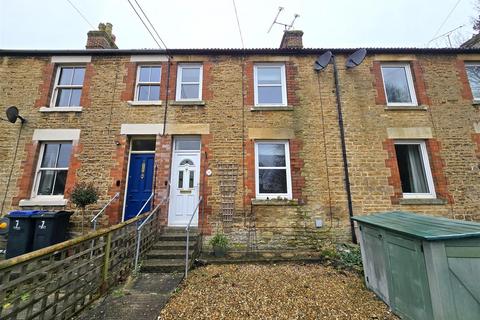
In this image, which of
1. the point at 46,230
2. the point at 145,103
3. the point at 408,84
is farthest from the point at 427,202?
the point at 46,230

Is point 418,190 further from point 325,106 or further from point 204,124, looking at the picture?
point 204,124

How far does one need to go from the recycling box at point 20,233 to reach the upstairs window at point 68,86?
12.9 feet

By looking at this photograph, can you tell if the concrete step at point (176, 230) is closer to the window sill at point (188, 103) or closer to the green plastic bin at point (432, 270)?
the window sill at point (188, 103)

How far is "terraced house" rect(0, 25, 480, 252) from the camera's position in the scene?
22.2ft

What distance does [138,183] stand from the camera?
7.18 metres

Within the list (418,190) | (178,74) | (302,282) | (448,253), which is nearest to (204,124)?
(178,74)

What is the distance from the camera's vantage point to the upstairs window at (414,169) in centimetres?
698

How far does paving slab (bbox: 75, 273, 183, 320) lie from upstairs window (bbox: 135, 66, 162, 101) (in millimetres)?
5733

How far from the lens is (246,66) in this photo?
7941mm

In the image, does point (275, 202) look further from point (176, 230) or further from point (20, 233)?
point (20, 233)

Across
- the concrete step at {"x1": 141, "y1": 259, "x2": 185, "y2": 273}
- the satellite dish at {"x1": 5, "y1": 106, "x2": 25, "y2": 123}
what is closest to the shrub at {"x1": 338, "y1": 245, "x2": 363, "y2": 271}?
the concrete step at {"x1": 141, "y1": 259, "x2": 185, "y2": 273}

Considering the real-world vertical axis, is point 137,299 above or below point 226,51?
below

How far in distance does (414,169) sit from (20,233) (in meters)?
11.6

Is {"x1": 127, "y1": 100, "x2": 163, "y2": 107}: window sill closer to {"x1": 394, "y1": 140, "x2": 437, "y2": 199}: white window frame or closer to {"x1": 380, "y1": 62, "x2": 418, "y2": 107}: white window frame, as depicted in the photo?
{"x1": 380, "y1": 62, "x2": 418, "y2": 107}: white window frame
